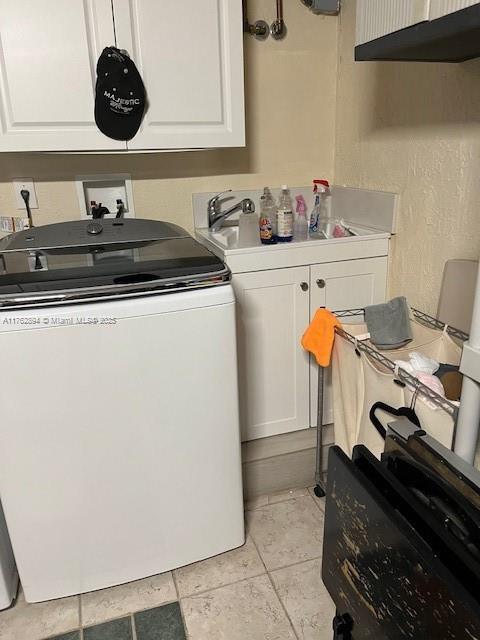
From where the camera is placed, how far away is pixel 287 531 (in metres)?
1.78

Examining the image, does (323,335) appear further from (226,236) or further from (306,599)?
(306,599)

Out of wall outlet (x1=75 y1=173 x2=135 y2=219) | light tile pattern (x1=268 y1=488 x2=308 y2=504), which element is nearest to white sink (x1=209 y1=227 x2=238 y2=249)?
wall outlet (x1=75 y1=173 x2=135 y2=219)

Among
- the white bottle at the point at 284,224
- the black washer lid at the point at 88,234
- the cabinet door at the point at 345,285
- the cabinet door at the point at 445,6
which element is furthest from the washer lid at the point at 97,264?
the cabinet door at the point at 445,6

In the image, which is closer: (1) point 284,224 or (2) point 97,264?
(2) point 97,264

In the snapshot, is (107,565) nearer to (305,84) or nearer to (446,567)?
(446,567)

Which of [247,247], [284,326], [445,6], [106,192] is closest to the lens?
[445,6]

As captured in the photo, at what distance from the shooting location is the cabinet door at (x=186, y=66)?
4.98ft

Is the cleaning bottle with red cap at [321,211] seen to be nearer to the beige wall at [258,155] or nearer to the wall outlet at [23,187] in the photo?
the beige wall at [258,155]

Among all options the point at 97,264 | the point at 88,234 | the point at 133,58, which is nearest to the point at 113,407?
the point at 97,264

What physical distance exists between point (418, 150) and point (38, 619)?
1.90 meters

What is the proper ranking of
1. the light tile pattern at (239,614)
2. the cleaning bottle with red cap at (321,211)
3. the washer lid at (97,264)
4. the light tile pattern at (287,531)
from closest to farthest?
the washer lid at (97,264) < the light tile pattern at (239,614) < the light tile pattern at (287,531) < the cleaning bottle with red cap at (321,211)

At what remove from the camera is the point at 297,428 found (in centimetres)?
194

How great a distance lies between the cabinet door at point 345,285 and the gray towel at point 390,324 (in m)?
0.31

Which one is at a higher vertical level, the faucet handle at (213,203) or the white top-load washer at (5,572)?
the faucet handle at (213,203)
